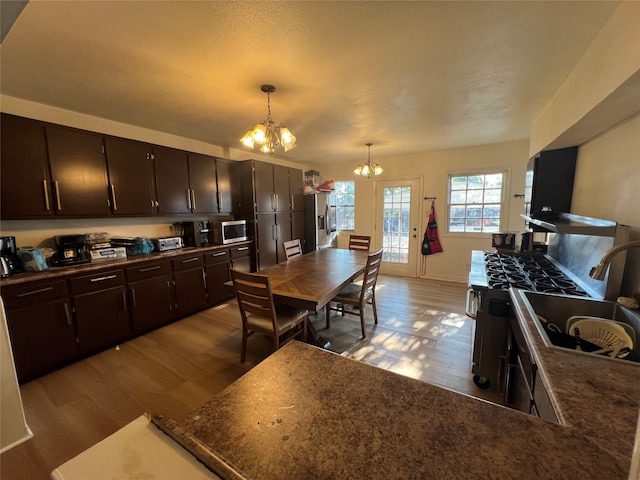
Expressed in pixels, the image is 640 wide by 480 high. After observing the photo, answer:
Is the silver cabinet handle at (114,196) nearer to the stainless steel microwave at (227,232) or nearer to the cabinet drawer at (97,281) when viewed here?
the cabinet drawer at (97,281)

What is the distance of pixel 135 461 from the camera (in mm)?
520

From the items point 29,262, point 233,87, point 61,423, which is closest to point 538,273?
point 233,87

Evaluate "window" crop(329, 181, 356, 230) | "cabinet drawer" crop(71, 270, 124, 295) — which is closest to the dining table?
"cabinet drawer" crop(71, 270, 124, 295)

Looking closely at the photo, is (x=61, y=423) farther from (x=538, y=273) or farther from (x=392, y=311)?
(x=538, y=273)

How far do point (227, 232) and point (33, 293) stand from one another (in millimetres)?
2036

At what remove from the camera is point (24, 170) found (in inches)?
86.2

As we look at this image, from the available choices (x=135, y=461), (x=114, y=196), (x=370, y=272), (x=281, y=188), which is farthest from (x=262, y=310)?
(x=281, y=188)

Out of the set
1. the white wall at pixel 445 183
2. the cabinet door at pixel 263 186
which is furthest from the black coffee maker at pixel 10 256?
the white wall at pixel 445 183

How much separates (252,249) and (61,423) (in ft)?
9.10

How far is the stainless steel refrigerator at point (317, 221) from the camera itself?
5.20 metres

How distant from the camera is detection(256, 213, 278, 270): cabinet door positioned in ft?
13.9

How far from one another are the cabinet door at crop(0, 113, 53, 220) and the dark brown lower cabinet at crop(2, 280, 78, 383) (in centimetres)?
67

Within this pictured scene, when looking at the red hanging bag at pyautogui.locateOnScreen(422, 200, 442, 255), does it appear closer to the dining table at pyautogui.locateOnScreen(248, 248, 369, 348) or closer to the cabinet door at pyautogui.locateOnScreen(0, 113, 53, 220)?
the dining table at pyautogui.locateOnScreen(248, 248, 369, 348)

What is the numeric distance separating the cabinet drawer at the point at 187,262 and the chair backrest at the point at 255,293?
55.5 inches
